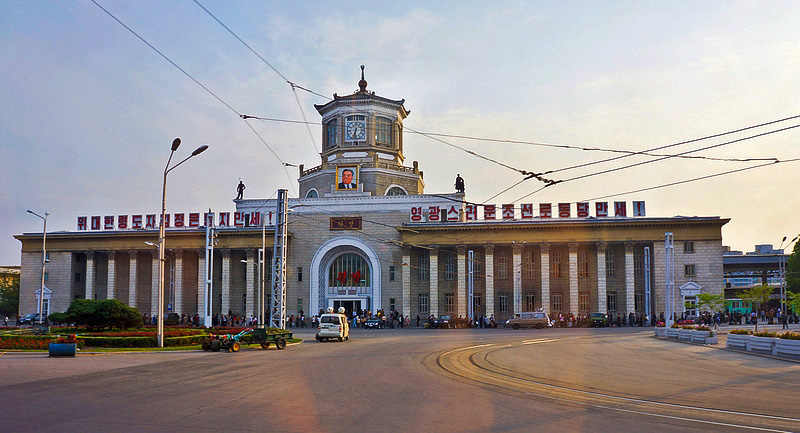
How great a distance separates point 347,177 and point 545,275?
2195cm

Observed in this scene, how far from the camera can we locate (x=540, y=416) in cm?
1248

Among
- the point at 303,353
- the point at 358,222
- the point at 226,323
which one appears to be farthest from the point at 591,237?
the point at 303,353

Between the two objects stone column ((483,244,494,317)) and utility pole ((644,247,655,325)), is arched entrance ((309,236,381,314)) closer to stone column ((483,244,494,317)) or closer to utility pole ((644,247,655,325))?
stone column ((483,244,494,317))

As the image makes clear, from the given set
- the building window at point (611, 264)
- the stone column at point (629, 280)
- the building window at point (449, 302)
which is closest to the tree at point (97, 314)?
the building window at point (449, 302)

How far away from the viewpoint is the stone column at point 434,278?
217 ft

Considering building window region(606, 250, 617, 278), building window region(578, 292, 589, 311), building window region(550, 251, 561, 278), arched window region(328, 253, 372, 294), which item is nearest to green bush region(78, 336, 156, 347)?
arched window region(328, 253, 372, 294)

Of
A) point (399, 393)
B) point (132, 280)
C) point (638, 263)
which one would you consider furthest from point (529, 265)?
point (399, 393)

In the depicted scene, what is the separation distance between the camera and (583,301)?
65625mm

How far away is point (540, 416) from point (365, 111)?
60.8m

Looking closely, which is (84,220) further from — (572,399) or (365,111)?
(572,399)

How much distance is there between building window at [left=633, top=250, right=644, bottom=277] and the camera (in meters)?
65.4

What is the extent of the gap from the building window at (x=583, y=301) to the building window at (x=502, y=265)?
288 inches

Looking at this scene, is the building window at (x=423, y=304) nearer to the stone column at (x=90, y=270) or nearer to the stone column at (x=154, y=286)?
the stone column at (x=154, y=286)

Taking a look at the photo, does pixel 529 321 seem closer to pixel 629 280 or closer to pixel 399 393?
pixel 629 280
